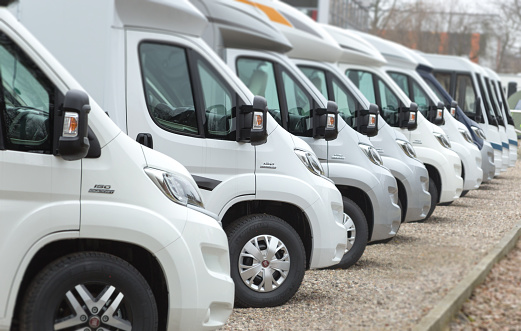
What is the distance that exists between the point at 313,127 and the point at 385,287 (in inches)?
67.5

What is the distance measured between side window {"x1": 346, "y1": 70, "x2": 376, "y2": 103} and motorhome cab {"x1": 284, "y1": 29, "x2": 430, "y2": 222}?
1.25 ft

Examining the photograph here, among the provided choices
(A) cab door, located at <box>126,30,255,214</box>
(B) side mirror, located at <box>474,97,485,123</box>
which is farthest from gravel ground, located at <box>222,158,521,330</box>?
(B) side mirror, located at <box>474,97,485,123</box>

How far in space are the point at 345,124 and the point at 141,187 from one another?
453 cm

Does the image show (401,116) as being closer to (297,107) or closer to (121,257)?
(297,107)

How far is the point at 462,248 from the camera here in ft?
26.1

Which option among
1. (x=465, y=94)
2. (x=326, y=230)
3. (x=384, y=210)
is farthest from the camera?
(x=465, y=94)

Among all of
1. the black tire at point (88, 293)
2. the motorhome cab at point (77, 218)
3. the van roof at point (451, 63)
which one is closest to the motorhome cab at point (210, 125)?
the motorhome cab at point (77, 218)

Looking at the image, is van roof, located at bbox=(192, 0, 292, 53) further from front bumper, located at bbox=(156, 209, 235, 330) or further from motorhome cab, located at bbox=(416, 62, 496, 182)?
motorhome cab, located at bbox=(416, 62, 496, 182)

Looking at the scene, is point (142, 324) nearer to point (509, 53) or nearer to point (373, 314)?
A: point (373, 314)

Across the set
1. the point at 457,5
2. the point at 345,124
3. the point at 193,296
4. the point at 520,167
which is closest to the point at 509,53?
the point at 457,5

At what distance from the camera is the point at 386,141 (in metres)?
10.4

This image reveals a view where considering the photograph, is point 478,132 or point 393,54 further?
point 478,132

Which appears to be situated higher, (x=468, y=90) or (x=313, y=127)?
(x=468, y=90)

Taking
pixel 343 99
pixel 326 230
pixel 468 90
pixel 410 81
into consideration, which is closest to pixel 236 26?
pixel 326 230
